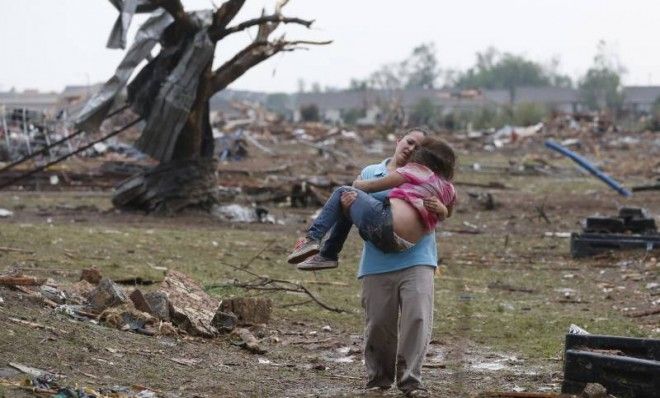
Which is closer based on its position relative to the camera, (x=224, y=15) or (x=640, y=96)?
(x=224, y=15)

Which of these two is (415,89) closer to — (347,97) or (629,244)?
(347,97)

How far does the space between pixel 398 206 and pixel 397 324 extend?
0.84 metres

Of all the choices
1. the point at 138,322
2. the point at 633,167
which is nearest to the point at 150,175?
the point at 138,322

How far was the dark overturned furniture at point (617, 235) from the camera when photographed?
18.0m

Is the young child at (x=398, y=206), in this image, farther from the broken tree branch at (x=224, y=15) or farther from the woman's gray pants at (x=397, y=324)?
the broken tree branch at (x=224, y=15)

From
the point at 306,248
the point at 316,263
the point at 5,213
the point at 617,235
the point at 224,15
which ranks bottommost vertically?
the point at 5,213

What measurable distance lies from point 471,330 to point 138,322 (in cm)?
338

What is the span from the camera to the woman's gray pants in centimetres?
774

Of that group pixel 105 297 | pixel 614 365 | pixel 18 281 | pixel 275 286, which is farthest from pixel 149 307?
pixel 614 365

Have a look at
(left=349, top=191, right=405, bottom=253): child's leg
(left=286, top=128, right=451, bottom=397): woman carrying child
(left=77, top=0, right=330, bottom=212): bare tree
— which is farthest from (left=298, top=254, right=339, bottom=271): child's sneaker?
(left=77, top=0, right=330, bottom=212): bare tree

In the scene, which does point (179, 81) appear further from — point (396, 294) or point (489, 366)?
point (396, 294)

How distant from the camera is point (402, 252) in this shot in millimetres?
7781

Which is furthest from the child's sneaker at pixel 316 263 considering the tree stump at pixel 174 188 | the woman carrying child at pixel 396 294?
the tree stump at pixel 174 188

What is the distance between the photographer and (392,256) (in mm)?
7812
